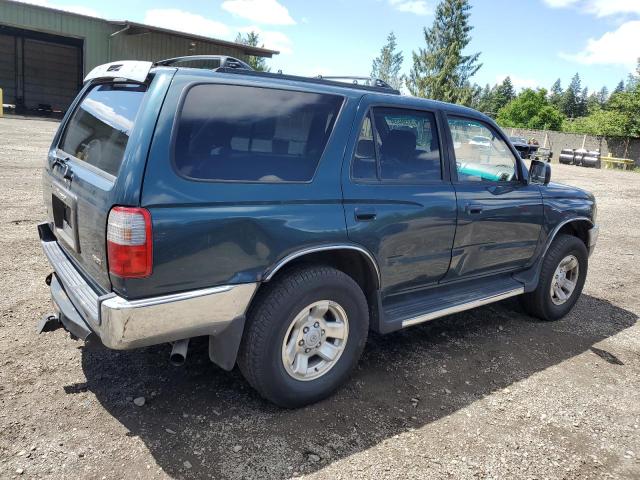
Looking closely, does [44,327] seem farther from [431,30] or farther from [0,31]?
[431,30]

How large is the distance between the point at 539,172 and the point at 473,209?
1014 millimetres

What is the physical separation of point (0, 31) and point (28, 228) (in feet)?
103

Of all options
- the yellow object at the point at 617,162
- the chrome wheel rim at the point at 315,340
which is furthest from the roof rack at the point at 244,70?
the yellow object at the point at 617,162

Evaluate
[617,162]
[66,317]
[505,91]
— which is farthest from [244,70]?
[505,91]

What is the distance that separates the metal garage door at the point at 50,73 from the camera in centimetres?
3203

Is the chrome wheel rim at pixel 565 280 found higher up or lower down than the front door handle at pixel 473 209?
lower down

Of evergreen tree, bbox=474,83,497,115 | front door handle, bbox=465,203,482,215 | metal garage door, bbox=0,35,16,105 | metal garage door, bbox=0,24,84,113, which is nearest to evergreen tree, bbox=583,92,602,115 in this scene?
evergreen tree, bbox=474,83,497,115

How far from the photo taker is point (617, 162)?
32.7 m

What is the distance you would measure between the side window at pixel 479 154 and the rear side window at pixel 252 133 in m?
1.22

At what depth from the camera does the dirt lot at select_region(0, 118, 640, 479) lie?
2.61 meters

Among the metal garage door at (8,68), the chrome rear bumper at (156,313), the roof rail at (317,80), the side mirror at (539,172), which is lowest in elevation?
the chrome rear bumper at (156,313)

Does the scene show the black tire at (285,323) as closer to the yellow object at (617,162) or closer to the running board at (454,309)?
the running board at (454,309)

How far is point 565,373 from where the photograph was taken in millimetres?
3871

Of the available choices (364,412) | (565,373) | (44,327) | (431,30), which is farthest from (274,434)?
(431,30)
